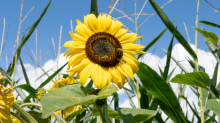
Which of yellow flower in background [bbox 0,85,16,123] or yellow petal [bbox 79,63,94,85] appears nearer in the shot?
yellow flower in background [bbox 0,85,16,123]

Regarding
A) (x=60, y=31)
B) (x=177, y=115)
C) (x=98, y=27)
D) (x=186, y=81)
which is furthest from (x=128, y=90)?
(x=60, y=31)

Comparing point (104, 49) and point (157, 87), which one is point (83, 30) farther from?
point (157, 87)

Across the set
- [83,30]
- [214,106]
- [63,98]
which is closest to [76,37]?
[83,30]

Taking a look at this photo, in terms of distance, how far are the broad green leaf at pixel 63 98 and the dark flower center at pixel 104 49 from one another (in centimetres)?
16

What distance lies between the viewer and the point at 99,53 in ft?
1.96

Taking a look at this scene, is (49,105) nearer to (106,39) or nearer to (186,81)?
(106,39)

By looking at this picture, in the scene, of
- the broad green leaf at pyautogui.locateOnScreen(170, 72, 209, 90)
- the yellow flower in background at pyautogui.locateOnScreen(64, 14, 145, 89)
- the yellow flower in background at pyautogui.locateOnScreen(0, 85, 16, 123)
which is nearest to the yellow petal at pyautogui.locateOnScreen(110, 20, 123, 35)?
the yellow flower in background at pyautogui.locateOnScreen(64, 14, 145, 89)

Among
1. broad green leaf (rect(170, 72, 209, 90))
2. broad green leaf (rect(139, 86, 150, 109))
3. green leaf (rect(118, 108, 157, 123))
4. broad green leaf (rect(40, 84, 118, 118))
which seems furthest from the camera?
broad green leaf (rect(139, 86, 150, 109))

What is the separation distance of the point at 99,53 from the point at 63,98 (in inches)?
9.6

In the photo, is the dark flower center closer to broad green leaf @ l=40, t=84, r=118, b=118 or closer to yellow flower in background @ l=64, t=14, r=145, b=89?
yellow flower in background @ l=64, t=14, r=145, b=89

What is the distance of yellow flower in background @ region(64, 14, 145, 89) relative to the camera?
57 centimetres

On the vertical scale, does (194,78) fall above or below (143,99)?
above

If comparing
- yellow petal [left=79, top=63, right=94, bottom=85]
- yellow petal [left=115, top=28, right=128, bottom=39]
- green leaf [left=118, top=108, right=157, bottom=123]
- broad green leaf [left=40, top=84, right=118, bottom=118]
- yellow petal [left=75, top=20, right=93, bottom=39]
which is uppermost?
yellow petal [left=75, top=20, right=93, bottom=39]

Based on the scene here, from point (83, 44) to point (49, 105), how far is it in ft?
0.88
